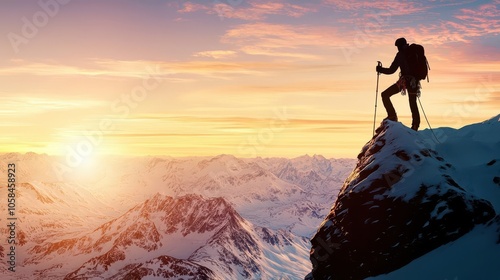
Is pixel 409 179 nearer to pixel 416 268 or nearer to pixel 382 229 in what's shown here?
pixel 382 229

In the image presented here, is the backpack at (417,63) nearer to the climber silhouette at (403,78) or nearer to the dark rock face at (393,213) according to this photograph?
the climber silhouette at (403,78)

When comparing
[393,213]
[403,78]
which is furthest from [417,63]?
[393,213]

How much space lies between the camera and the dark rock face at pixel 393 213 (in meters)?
23.6

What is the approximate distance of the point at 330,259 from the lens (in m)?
27.7

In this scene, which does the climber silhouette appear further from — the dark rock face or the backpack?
the dark rock face

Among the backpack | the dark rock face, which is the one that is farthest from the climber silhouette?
the dark rock face

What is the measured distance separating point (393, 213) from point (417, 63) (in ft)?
29.7

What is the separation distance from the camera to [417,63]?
27.9 metres

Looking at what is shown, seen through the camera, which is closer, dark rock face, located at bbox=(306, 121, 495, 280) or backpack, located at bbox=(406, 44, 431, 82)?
dark rock face, located at bbox=(306, 121, 495, 280)

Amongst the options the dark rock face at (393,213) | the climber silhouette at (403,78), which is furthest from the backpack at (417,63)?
the dark rock face at (393,213)

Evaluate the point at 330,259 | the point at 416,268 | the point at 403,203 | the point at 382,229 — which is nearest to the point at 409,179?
the point at 403,203

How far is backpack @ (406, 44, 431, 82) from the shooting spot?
27859mm

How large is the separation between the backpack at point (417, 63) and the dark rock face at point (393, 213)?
317 cm

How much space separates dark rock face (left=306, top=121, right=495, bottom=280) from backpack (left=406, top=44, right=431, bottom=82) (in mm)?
3166
